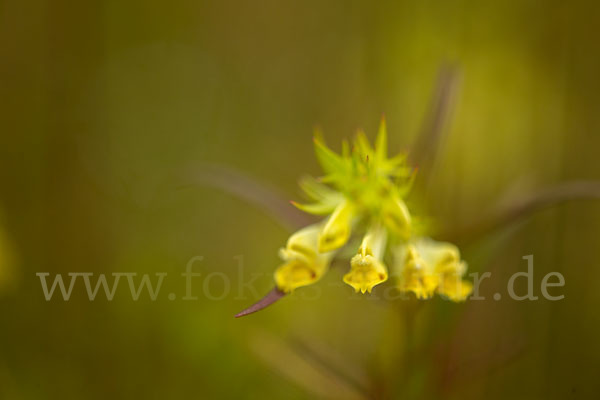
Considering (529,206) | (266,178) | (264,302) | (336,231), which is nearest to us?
(264,302)

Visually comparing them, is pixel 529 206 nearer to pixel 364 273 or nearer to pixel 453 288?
pixel 453 288

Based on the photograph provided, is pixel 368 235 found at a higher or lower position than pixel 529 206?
lower

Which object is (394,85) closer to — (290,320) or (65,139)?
(290,320)

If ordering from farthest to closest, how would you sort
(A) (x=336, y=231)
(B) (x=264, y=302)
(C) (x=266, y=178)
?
(C) (x=266, y=178) → (A) (x=336, y=231) → (B) (x=264, y=302)

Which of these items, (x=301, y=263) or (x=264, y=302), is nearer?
(x=264, y=302)

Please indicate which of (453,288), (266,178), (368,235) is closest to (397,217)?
(368,235)

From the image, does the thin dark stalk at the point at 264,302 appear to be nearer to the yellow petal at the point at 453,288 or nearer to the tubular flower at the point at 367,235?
the tubular flower at the point at 367,235

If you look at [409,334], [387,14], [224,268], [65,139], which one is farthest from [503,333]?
[65,139]

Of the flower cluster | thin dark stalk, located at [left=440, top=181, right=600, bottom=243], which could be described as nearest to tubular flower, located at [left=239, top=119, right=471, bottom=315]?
the flower cluster
